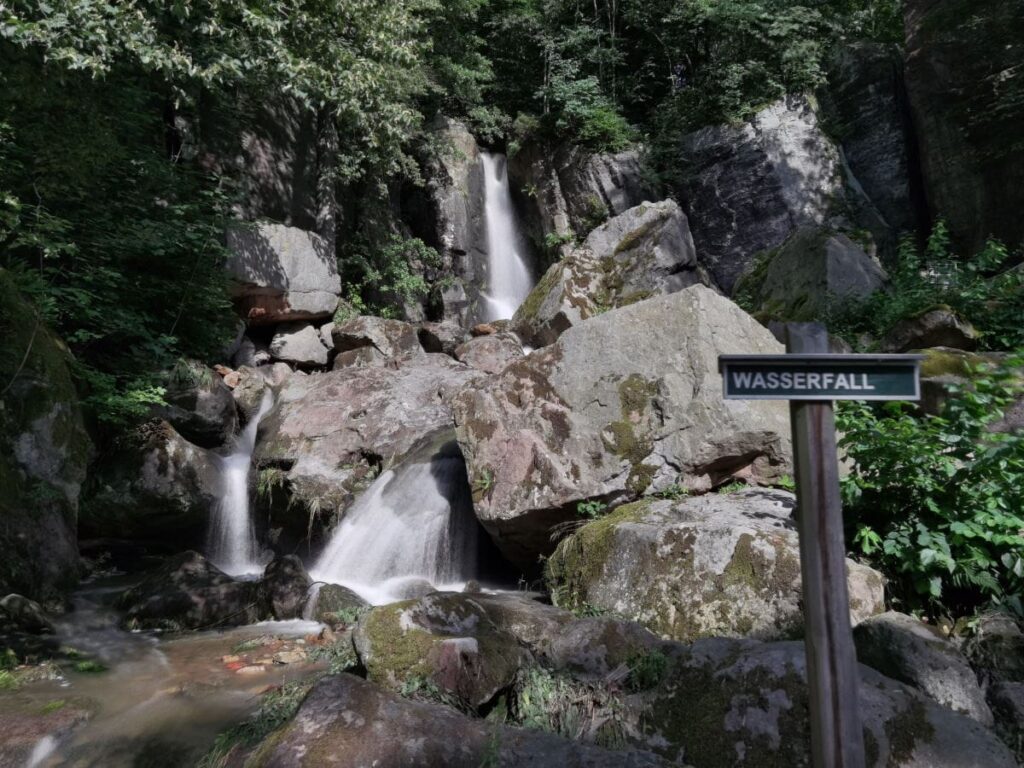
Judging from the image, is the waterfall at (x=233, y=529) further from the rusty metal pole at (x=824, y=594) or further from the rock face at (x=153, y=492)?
the rusty metal pole at (x=824, y=594)

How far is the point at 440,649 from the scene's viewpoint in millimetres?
3695

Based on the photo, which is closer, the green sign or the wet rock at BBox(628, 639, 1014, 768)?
the green sign

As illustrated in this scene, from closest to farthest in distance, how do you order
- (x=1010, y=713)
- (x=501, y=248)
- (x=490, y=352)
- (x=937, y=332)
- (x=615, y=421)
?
(x=1010, y=713)
(x=615, y=421)
(x=937, y=332)
(x=490, y=352)
(x=501, y=248)

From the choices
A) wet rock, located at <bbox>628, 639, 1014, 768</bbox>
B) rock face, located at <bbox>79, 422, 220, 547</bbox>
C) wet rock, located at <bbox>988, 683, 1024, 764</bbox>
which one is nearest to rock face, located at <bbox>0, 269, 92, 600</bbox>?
rock face, located at <bbox>79, 422, 220, 547</bbox>

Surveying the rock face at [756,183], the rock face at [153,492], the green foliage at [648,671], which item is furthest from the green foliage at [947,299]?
the rock face at [153,492]

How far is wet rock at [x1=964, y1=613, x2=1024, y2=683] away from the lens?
3.54 m

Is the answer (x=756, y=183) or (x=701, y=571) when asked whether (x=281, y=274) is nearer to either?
(x=701, y=571)

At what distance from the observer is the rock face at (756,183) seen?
15648 mm

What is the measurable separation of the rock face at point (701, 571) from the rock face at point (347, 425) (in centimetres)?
446

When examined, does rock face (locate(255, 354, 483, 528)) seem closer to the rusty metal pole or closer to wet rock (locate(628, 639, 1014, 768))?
wet rock (locate(628, 639, 1014, 768))

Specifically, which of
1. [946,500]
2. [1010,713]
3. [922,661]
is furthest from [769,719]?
[946,500]

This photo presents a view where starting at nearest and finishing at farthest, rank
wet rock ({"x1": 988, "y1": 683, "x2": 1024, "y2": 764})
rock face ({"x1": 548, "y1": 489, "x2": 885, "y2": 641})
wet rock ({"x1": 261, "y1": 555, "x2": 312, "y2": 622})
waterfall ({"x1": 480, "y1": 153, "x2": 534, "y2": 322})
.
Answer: wet rock ({"x1": 988, "y1": 683, "x2": 1024, "y2": 764}) < rock face ({"x1": 548, "y1": 489, "x2": 885, "y2": 641}) < wet rock ({"x1": 261, "y1": 555, "x2": 312, "y2": 622}) < waterfall ({"x1": 480, "y1": 153, "x2": 534, "y2": 322})

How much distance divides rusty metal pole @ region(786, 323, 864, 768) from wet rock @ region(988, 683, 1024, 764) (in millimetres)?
1903

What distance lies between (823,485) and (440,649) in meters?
2.46
